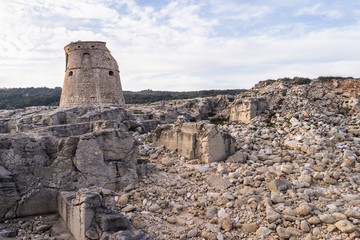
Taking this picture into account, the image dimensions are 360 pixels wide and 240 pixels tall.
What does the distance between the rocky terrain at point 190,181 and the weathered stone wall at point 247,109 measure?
8.77ft

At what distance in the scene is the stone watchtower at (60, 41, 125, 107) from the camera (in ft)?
68.0

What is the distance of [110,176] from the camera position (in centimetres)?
745

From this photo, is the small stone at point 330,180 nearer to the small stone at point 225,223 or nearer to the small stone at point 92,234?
the small stone at point 225,223

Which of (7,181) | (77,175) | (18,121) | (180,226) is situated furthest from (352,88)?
(18,121)

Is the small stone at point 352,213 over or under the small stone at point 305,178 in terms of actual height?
under

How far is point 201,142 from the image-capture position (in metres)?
9.81

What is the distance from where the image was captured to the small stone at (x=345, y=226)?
17.8 ft

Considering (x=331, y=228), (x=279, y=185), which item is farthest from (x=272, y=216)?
(x=279, y=185)

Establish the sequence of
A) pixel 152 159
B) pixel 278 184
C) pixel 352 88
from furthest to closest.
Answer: pixel 352 88 → pixel 152 159 → pixel 278 184

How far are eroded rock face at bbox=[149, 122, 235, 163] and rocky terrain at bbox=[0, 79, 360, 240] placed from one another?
0.12 feet

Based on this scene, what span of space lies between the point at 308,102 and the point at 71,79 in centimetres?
1631

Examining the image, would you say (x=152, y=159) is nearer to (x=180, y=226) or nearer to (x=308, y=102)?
(x=180, y=226)

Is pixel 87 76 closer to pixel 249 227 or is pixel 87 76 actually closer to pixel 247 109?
pixel 247 109

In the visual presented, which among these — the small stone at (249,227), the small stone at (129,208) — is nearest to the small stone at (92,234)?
the small stone at (129,208)
